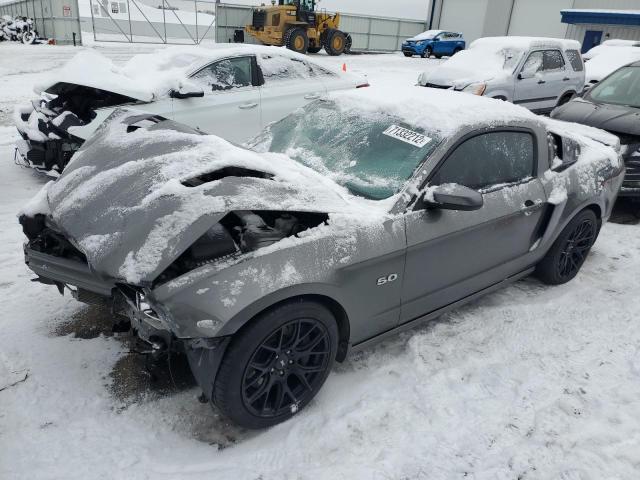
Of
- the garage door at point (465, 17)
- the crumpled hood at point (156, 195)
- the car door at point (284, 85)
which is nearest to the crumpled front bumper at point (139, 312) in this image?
the crumpled hood at point (156, 195)

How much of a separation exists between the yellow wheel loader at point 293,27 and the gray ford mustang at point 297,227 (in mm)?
18603

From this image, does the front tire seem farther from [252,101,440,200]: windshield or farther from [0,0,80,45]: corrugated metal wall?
[0,0,80,45]: corrugated metal wall

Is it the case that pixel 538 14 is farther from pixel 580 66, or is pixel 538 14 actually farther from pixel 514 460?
pixel 514 460

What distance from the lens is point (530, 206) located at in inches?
137

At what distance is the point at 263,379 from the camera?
2475 millimetres

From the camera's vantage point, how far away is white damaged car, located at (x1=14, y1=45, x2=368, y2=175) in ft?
18.1

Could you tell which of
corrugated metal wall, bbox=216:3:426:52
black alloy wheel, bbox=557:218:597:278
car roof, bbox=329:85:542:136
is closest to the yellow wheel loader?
corrugated metal wall, bbox=216:3:426:52

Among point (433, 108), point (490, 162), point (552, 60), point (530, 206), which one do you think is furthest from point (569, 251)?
point (552, 60)

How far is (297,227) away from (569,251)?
262cm

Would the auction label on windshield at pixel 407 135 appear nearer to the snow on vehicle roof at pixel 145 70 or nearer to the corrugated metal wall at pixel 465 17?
the snow on vehicle roof at pixel 145 70

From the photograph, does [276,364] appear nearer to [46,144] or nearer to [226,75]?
[46,144]

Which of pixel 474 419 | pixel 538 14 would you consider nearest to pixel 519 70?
pixel 474 419

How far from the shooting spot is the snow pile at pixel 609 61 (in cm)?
1353

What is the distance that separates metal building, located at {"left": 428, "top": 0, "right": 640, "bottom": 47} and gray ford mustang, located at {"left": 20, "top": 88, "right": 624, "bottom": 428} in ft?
74.4
